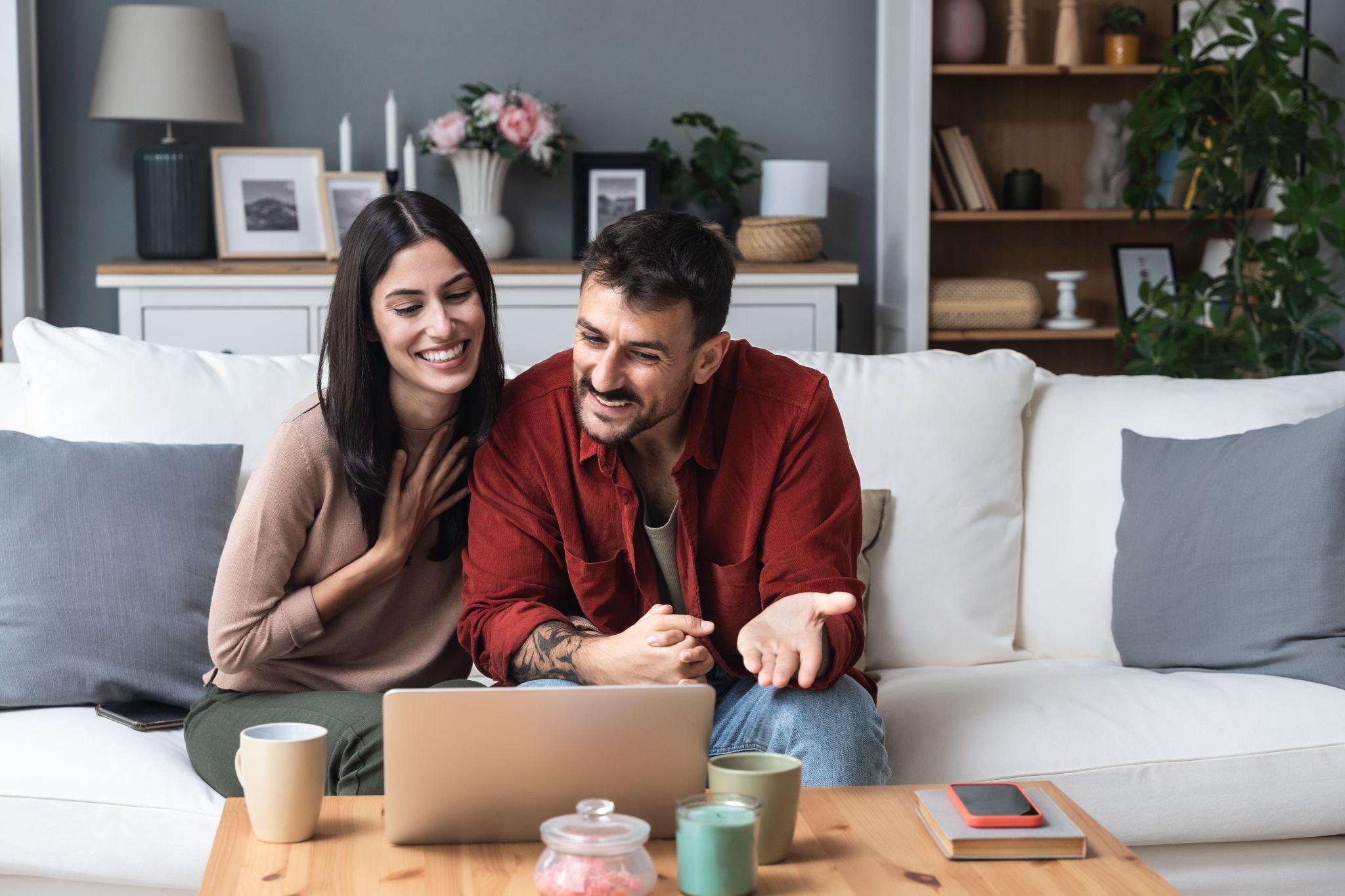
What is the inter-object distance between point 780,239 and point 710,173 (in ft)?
1.17

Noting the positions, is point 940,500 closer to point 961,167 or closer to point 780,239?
point 780,239

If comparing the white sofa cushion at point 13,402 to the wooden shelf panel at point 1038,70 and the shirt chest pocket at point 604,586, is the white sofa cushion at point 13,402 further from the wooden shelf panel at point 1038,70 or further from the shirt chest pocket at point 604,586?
the wooden shelf panel at point 1038,70

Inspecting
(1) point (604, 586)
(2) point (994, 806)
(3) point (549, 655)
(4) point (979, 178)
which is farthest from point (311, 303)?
(2) point (994, 806)

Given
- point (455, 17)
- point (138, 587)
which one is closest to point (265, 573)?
point (138, 587)

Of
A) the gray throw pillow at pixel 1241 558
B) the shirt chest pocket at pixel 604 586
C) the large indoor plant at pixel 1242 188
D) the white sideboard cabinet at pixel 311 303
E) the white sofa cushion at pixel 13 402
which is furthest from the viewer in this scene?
the white sideboard cabinet at pixel 311 303

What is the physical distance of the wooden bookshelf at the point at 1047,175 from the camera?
13.6 ft

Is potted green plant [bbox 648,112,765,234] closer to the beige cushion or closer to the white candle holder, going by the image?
the white candle holder

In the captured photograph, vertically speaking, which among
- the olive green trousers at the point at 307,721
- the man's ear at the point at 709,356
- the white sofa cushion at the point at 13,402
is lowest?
the olive green trousers at the point at 307,721

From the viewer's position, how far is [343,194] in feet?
12.6

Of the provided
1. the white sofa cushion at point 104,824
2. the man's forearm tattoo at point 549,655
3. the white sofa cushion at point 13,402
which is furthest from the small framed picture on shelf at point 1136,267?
the white sofa cushion at point 104,824

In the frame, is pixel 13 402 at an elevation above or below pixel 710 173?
below

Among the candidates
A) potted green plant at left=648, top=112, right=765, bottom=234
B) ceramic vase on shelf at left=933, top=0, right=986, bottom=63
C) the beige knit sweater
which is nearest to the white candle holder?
ceramic vase on shelf at left=933, top=0, right=986, bottom=63

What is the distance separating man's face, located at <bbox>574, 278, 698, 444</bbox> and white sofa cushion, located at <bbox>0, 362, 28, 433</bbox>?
100cm

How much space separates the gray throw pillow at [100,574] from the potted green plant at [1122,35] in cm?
316
